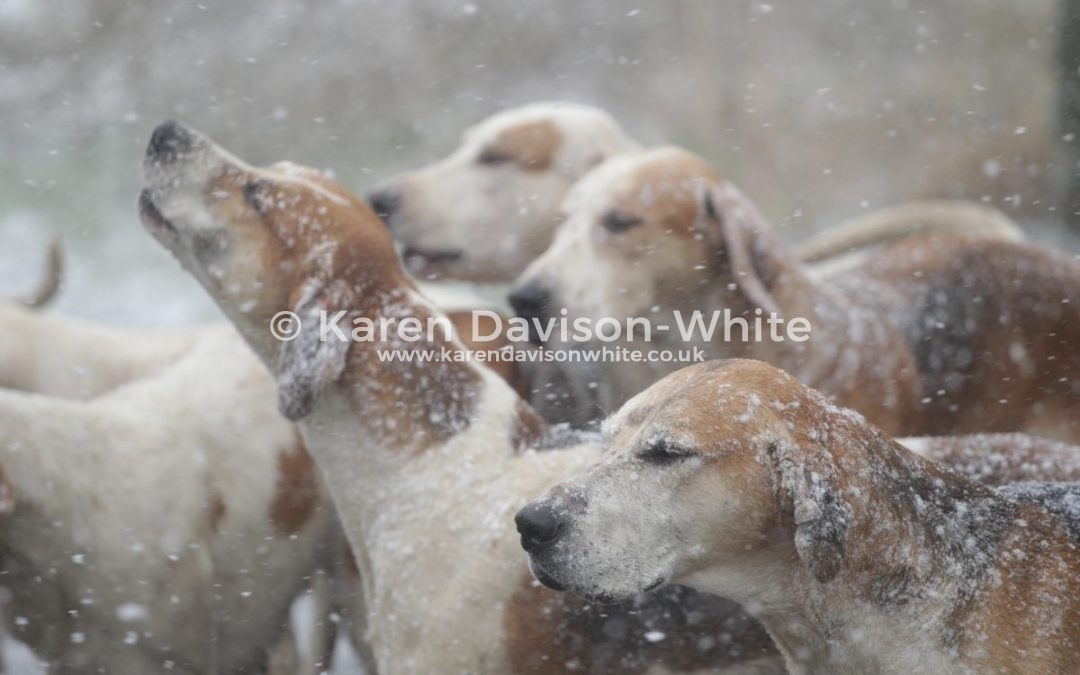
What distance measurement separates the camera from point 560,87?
11.5m

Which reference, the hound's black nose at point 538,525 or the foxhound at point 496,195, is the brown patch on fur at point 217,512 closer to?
the foxhound at point 496,195

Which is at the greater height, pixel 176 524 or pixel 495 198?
pixel 495 198

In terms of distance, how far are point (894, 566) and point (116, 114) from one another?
10.2 m

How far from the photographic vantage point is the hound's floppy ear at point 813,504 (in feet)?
7.81

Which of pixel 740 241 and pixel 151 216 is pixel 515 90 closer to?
pixel 740 241

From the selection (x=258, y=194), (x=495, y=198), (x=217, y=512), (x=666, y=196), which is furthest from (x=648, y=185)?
(x=217, y=512)

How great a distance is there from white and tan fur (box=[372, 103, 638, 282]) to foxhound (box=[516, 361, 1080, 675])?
2080 mm

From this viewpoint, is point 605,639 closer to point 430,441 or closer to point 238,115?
point 430,441

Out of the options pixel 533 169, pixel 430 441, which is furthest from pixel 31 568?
pixel 533 169

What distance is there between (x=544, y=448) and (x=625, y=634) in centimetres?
50

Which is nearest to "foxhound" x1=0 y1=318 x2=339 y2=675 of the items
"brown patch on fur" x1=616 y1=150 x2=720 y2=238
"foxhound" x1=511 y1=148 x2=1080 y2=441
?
"foxhound" x1=511 y1=148 x2=1080 y2=441

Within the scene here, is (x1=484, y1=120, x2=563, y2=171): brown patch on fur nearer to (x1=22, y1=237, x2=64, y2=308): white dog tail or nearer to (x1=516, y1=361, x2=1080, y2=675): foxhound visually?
(x1=22, y1=237, x2=64, y2=308): white dog tail

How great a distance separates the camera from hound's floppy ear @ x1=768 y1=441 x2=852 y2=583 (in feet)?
7.81

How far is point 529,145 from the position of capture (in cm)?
467
